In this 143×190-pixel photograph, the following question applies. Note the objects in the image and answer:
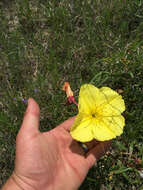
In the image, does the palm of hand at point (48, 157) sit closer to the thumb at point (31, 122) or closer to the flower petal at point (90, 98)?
the thumb at point (31, 122)

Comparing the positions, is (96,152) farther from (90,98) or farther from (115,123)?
(90,98)

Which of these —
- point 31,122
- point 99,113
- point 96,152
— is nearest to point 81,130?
point 99,113

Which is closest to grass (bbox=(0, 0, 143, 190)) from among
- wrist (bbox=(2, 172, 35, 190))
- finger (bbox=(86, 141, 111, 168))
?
finger (bbox=(86, 141, 111, 168))

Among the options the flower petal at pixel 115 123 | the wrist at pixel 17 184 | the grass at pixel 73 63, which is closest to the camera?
the wrist at pixel 17 184

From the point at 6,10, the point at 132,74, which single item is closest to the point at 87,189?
the point at 132,74

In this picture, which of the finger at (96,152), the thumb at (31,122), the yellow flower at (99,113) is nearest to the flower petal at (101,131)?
the yellow flower at (99,113)

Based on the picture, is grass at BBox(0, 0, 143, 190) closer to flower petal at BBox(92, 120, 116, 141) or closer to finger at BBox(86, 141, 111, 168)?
finger at BBox(86, 141, 111, 168)

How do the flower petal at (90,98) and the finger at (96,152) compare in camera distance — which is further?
the finger at (96,152)

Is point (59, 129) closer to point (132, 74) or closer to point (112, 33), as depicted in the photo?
point (132, 74)
